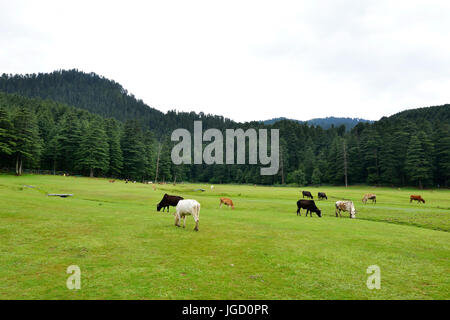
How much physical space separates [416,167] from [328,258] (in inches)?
3244

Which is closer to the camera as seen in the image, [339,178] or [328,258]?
[328,258]

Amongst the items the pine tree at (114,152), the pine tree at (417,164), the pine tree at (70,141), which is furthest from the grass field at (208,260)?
the pine tree at (70,141)

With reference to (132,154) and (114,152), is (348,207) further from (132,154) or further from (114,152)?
(132,154)

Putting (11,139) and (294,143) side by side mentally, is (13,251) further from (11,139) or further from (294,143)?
(294,143)

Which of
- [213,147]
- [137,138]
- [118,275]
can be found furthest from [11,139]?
[213,147]

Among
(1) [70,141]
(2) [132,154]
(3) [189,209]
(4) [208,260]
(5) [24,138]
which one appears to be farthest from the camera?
(2) [132,154]

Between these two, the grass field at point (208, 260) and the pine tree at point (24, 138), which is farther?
the pine tree at point (24, 138)

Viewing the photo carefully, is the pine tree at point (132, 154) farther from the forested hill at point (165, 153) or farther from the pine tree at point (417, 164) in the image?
the pine tree at point (417, 164)

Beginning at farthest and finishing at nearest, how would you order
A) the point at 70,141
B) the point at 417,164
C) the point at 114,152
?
the point at 114,152 < the point at 70,141 < the point at 417,164

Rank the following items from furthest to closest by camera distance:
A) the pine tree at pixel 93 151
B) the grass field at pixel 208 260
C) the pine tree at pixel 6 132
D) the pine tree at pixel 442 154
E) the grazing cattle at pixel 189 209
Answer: the pine tree at pixel 93 151 < the pine tree at pixel 442 154 < the pine tree at pixel 6 132 < the grazing cattle at pixel 189 209 < the grass field at pixel 208 260

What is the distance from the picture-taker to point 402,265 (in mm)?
9727

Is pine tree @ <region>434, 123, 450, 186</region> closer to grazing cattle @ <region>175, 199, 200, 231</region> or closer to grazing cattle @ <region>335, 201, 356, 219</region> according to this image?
grazing cattle @ <region>335, 201, 356, 219</region>

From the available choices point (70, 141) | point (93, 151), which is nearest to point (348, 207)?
point (93, 151)

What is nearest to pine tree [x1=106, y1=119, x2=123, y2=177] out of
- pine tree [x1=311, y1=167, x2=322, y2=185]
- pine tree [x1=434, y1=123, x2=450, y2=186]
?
pine tree [x1=311, y1=167, x2=322, y2=185]
